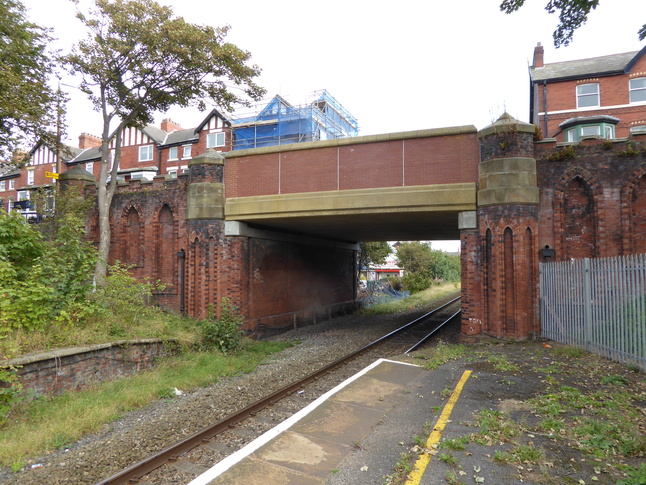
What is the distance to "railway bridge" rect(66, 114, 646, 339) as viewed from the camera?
10406mm

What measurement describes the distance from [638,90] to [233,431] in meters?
27.8

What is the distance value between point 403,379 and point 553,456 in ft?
13.0

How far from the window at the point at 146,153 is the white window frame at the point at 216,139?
7.03m

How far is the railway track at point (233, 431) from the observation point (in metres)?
4.81

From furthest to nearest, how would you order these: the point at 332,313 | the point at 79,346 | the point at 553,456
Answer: the point at 332,313, the point at 79,346, the point at 553,456

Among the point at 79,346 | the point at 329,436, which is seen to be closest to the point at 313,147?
the point at 79,346

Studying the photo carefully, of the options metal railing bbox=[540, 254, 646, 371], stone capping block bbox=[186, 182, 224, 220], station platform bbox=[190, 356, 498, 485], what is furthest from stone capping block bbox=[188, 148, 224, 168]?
metal railing bbox=[540, 254, 646, 371]

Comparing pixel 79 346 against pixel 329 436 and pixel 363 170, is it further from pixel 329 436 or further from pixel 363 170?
pixel 363 170

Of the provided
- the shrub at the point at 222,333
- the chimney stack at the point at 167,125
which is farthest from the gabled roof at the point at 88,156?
the shrub at the point at 222,333

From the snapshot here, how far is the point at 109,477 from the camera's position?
4570 millimetres

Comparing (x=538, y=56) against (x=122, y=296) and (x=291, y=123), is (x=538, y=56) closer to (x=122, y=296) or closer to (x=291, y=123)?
(x=291, y=123)

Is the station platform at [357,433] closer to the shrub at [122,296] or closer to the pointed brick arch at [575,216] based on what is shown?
the pointed brick arch at [575,216]

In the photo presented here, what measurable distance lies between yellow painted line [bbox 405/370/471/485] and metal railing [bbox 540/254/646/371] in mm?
3187

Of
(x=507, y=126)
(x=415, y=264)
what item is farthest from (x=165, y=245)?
(x=415, y=264)
